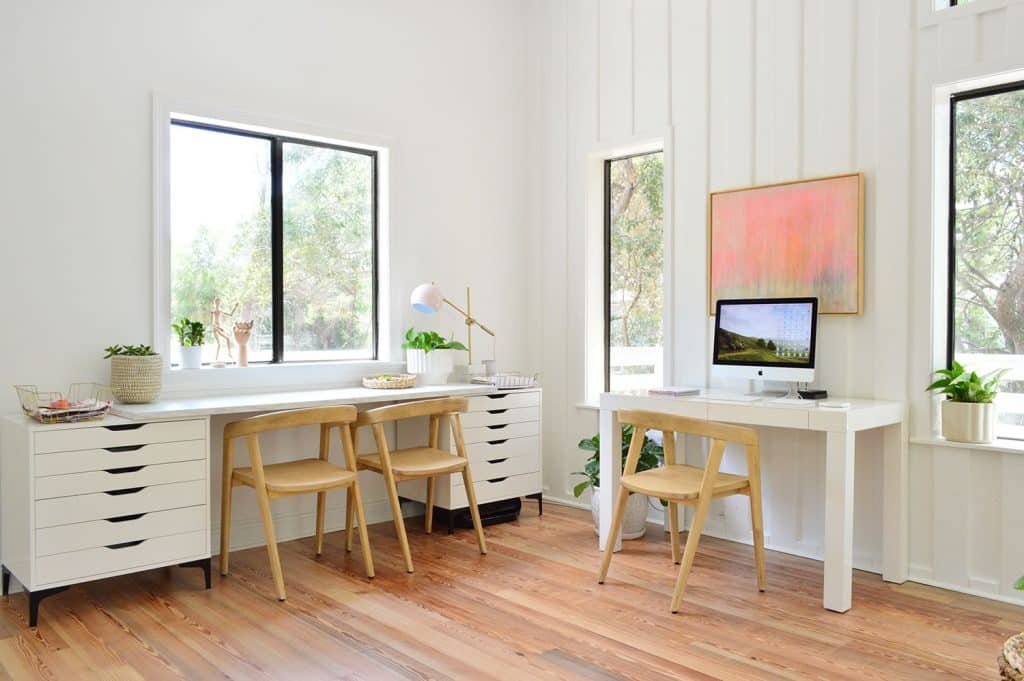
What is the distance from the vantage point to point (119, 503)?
10.4 feet

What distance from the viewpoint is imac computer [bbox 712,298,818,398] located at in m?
3.67

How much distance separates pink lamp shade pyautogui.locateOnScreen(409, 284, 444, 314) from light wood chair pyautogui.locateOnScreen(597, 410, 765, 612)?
1391mm

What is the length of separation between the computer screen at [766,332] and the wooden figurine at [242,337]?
2.29 meters

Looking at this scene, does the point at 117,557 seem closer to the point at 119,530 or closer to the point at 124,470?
the point at 119,530

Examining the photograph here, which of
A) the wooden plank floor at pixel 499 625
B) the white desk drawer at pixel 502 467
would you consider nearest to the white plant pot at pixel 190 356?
the wooden plank floor at pixel 499 625

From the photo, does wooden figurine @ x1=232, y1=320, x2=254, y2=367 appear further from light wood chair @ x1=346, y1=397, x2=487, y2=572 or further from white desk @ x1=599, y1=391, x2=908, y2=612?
white desk @ x1=599, y1=391, x2=908, y2=612

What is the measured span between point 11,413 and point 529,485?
8.44ft

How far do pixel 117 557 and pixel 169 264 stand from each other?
135 cm

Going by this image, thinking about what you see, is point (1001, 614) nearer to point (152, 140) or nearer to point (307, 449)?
point (307, 449)

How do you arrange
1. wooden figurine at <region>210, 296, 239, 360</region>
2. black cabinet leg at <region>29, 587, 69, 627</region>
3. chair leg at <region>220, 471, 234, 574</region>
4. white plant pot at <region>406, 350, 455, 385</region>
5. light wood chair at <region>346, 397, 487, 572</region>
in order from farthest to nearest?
white plant pot at <region>406, 350, 455, 385</region> < wooden figurine at <region>210, 296, 239, 360</region> < light wood chair at <region>346, 397, 487, 572</region> < chair leg at <region>220, 471, 234, 574</region> < black cabinet leg at <region>29, 587, 69, 627</region>

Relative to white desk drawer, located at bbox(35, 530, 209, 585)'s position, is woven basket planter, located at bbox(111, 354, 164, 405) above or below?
above

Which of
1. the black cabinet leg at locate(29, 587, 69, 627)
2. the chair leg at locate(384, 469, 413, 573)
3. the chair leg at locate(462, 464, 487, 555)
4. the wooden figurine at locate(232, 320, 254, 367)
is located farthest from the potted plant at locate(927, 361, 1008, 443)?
the black cabinet leg at locate(29, 587, 69, 627)

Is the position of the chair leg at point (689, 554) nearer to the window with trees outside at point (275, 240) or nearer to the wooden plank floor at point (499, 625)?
the wooden plank floor at point (499, 625)

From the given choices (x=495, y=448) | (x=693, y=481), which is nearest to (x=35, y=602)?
(x=495, y=448)
